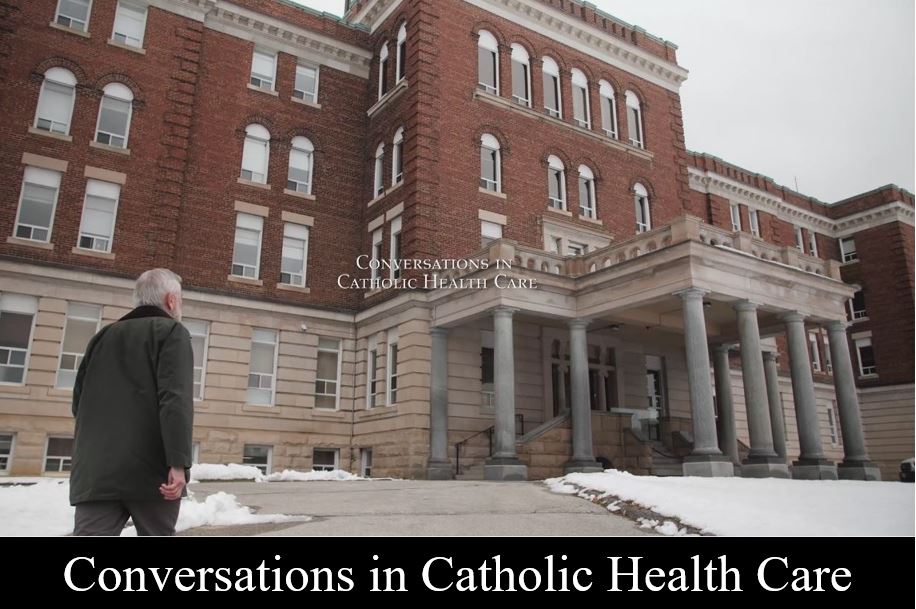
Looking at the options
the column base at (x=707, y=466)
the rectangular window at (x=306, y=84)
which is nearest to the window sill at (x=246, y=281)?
the rectangular window at (x=306, y=84)

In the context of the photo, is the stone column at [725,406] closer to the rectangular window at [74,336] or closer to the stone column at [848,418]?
the stone column at [848,418]

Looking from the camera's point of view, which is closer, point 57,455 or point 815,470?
point 815,470

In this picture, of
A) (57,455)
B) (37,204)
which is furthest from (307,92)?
(57,455)

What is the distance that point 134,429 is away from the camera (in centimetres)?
412

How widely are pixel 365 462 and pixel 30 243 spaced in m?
12.0

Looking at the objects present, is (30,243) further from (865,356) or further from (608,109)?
(865,356)

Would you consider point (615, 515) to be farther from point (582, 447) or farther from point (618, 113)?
point (618, 113)

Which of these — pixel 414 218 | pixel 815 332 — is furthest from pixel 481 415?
pixel 815 332

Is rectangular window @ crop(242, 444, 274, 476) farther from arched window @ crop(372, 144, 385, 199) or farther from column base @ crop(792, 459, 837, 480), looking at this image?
A: column base @ crop(792, 459, 837, 480)

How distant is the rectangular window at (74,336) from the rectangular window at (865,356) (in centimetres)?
3823

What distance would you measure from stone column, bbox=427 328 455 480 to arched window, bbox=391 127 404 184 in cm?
618

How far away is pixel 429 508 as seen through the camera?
9.84m

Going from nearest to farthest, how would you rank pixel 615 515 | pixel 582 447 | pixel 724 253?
pixel 615 515, pixel 724 253, pixel 582 447

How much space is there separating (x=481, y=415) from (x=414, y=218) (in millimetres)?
6519
